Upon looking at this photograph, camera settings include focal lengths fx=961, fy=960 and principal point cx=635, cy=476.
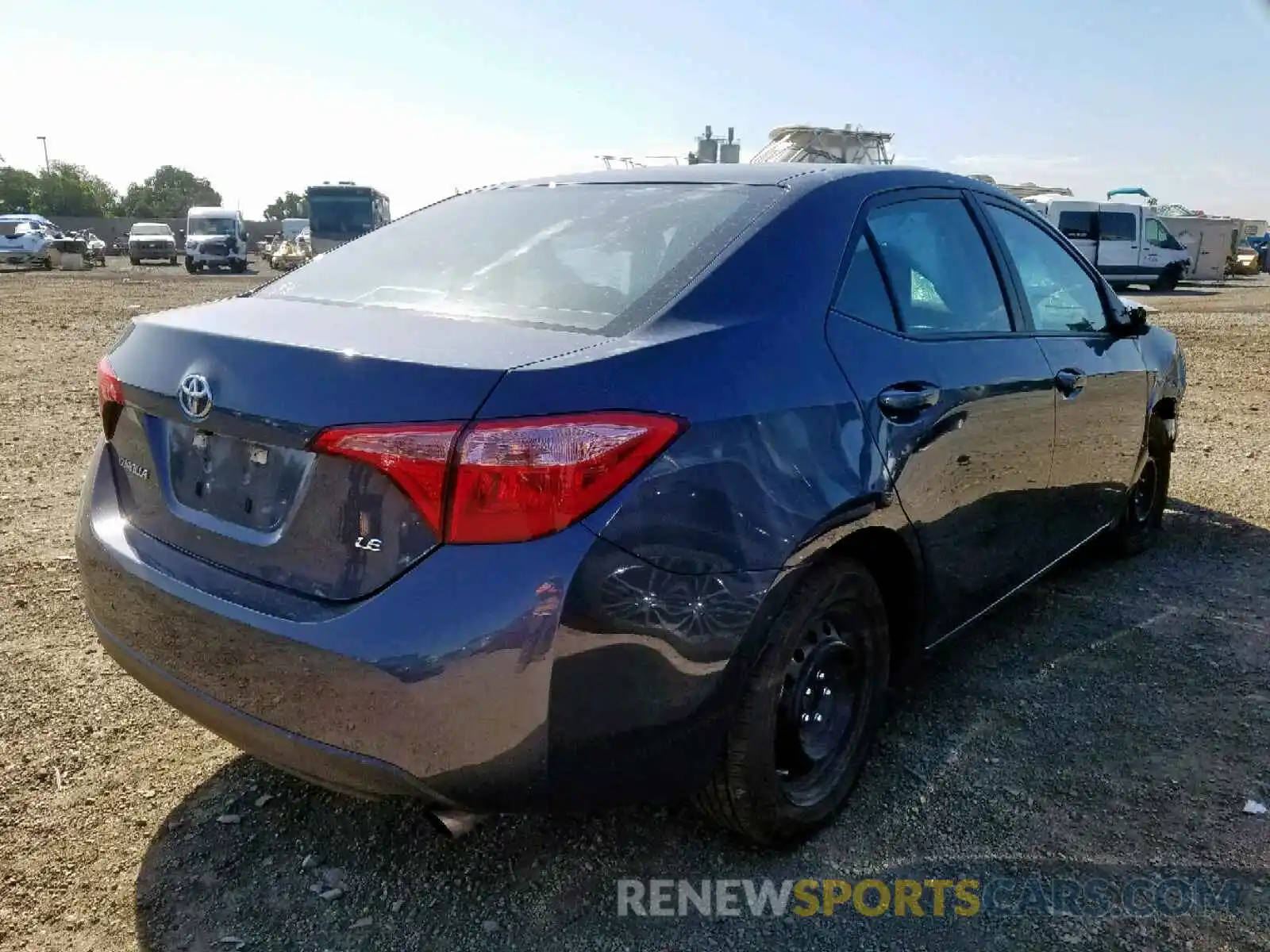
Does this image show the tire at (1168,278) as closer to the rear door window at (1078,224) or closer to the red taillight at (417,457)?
the rear door window at (1078,224)

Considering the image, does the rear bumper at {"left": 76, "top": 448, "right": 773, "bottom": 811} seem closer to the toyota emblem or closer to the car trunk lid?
the car trunk lid

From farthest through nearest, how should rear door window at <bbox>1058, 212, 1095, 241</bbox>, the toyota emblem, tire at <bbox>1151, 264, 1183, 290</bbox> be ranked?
1. tire at <bbox>1151, 264, 1183, 290</bbox>
2. rear door window at <bbox>1058, 212, 1095, 241</bbox>
3. the toyota emblem

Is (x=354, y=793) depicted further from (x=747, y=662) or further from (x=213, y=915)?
(x=747, y=662)

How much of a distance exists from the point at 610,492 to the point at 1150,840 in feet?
5.80

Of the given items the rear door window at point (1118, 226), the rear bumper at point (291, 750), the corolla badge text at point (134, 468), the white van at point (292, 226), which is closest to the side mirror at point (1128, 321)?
the rear bumper at point (291, 750)

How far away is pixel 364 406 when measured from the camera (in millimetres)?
1772

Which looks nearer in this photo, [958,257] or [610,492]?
[610,492]

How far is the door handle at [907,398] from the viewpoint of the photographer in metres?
2.36

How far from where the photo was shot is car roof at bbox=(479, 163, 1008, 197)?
2.63 m

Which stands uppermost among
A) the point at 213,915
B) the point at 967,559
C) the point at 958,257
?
the point at 958,257

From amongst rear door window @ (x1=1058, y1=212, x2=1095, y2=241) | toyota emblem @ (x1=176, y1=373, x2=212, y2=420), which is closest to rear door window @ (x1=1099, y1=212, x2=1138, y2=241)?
rear door window @ (x1=1058, y1=212, x2=1095, y2=241)

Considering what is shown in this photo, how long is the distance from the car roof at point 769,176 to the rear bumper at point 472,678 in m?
1.21

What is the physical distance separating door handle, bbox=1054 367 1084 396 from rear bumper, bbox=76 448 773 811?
173 cm

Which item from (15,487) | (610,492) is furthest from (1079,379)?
(15,487)
